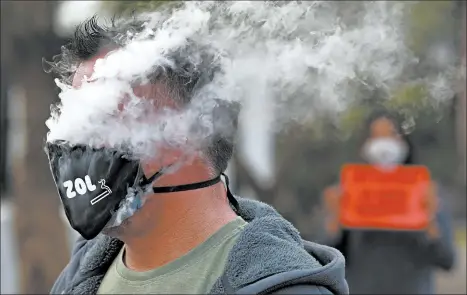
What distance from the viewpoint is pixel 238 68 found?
2.08 metres

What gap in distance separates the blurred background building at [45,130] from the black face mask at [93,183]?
0.59 metres

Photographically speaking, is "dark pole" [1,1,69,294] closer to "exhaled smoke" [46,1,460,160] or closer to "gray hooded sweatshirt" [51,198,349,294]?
"exhaled smoke" [46,1,460,160]

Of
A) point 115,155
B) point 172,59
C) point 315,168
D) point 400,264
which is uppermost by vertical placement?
point 172,59

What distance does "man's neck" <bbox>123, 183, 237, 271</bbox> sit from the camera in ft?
5.96

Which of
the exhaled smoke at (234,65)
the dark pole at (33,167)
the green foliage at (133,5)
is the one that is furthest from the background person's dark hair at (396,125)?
the dark pole at (33,167)

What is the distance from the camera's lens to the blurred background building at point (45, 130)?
10.9 feet

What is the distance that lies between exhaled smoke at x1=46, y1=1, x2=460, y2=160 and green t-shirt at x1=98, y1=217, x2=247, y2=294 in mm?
245

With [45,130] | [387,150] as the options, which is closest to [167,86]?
[387,150]

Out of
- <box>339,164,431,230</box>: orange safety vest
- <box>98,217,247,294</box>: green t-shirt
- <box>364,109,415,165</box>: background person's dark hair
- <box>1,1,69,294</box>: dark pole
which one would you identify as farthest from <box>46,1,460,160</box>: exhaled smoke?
<box>1,1,69,294</box>: dark pole

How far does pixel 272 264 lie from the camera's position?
1.75m

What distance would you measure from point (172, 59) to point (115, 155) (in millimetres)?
281

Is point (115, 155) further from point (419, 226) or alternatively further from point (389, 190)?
point (389, 190)

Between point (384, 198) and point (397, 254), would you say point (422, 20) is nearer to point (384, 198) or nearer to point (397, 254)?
point (397, 254)

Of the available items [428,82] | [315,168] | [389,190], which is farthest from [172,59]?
[315,168]
